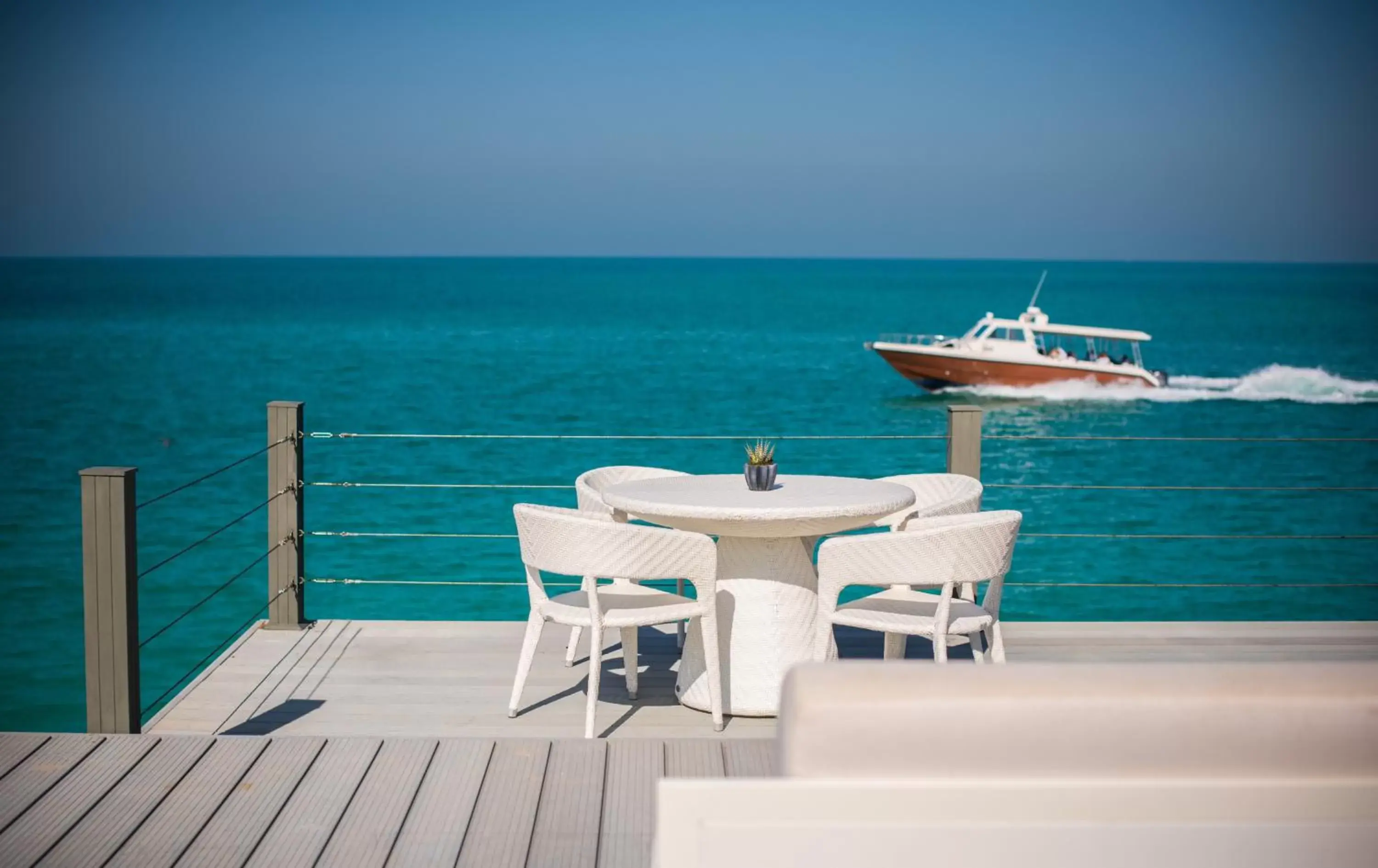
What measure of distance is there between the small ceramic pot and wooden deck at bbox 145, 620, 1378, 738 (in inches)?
28.3

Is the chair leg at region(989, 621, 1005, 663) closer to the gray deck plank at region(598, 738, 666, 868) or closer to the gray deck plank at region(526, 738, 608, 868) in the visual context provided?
the gray deck plank at region(598, 738, 666, 868)

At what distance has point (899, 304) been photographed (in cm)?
7075

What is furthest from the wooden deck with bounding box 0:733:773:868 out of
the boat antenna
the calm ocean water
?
the boat antenna

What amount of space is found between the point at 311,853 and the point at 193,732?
1.34m

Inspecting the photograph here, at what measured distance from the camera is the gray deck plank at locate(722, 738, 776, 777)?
3.06m

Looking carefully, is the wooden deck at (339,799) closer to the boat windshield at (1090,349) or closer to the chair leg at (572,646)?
the chair leg at (572,646)

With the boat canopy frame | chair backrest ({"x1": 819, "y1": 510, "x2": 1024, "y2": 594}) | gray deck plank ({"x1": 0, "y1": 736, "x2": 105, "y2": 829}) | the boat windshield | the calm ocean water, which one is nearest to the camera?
gray deck plank ({"x1": 0, "y1": 736, "x2": 105, "y2": 829})

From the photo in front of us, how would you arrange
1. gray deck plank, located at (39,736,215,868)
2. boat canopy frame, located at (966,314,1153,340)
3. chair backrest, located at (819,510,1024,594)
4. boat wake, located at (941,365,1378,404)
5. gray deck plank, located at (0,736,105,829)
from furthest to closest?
boat wake, located at (941,365,1378,404)
boat canopy frame, located at (966,314,1153,340)
chair backrest, located at (819,510,1024,594)
gray deck plank, located at (0,736,105,829)
gray deck plank, located at (39,736,215,868)

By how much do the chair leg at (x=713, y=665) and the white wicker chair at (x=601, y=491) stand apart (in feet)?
0.96

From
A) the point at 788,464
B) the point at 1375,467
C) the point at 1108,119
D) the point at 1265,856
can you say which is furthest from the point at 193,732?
the point at 1108,119

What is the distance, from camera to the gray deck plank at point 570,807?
263cm

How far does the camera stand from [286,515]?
15.8 ft

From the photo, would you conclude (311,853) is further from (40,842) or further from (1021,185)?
(1021,185)

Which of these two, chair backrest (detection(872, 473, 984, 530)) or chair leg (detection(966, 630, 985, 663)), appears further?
chair backrest (detection(872, 473, 984, 530))
